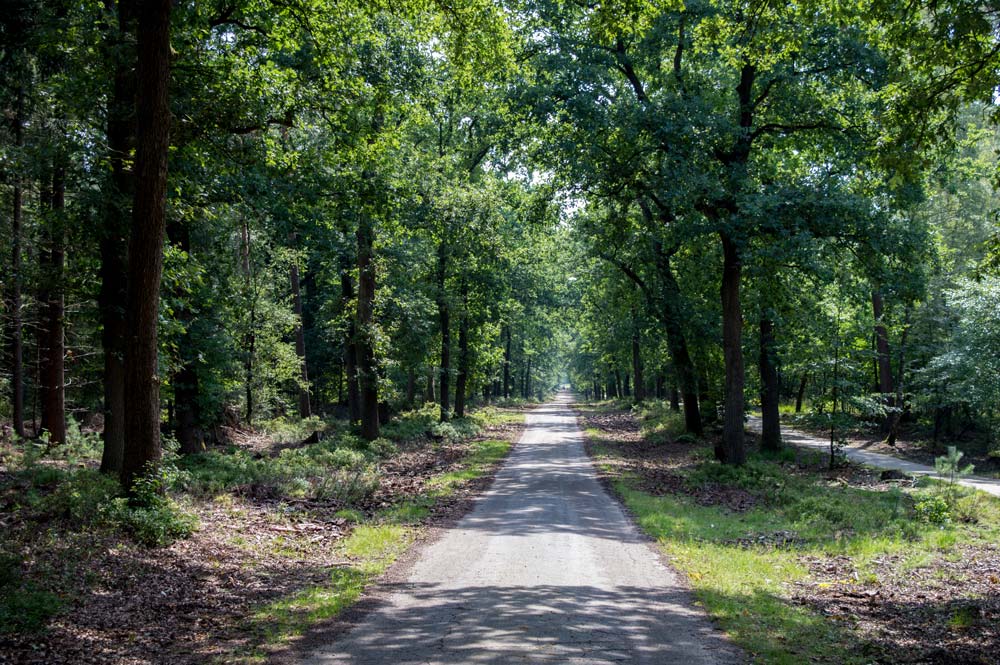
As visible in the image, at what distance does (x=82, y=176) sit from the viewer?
12.1 m

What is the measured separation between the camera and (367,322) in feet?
75.3

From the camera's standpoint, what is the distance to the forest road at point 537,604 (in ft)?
19.8

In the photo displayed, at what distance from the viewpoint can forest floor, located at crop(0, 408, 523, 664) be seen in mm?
6207

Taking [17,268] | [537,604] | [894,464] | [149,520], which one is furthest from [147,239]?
[894,464]

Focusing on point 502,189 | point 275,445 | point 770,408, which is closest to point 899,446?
point 770,408

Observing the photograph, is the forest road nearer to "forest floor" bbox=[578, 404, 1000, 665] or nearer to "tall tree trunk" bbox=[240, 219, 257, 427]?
"forest floor" bbox=[578, 404, 1000, 665]

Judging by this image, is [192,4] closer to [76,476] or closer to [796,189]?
[76,476]

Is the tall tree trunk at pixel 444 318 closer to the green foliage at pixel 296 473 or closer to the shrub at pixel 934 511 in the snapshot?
the green foliage at pixel 296 473

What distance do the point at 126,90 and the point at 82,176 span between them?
1.79 metres

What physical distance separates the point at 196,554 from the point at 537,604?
4.81m

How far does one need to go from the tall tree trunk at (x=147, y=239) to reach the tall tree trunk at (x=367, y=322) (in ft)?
42.3

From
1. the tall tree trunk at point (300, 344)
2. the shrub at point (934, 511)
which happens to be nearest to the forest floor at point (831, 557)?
the shrub at point (934, 511)

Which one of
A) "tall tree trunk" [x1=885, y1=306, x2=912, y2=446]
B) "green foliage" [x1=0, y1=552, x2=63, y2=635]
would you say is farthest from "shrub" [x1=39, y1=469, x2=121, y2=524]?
"tall tree trunk" [x1=885, y1=306, x2=912, y2=446]

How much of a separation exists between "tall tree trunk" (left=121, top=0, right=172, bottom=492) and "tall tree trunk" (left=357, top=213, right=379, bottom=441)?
1288 cm
